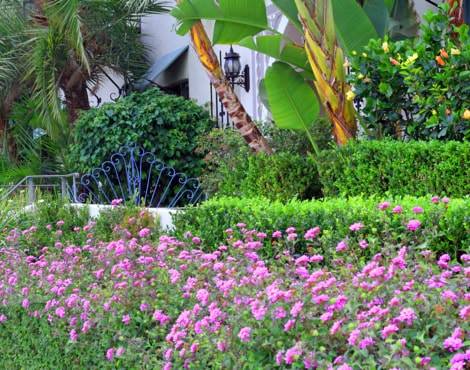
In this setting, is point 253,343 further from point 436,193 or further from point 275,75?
point 275,75

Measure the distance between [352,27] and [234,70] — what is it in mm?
4107

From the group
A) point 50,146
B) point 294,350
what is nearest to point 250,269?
point 294,350

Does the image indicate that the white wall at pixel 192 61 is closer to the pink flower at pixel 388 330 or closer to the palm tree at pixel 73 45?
the palm tree at pixel 73 45

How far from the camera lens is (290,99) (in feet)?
30.9

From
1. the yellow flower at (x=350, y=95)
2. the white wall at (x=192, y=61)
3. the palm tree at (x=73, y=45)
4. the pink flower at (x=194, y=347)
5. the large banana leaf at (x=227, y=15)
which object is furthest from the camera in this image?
the palm tree at (x=73, y=45)

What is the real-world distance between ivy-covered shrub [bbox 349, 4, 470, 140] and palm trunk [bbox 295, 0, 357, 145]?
0.87 ft

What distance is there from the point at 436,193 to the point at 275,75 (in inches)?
116

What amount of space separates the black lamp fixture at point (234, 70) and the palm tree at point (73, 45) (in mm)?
1797

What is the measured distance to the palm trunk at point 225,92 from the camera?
1044 centimetres

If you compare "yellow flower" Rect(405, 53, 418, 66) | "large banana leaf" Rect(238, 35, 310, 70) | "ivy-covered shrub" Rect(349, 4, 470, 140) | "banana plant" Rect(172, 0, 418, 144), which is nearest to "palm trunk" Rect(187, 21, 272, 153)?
"banana plant" Rect(172, 0, 418, 144)

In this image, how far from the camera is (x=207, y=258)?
17.0ft

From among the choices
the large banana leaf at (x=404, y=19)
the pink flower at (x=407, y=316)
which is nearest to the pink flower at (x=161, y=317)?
the pink flower at (x=407, y=316)

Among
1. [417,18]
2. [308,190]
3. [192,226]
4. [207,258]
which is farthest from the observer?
[417,18]

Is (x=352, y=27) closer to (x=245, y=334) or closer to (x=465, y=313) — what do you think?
(x=245, y=334)
